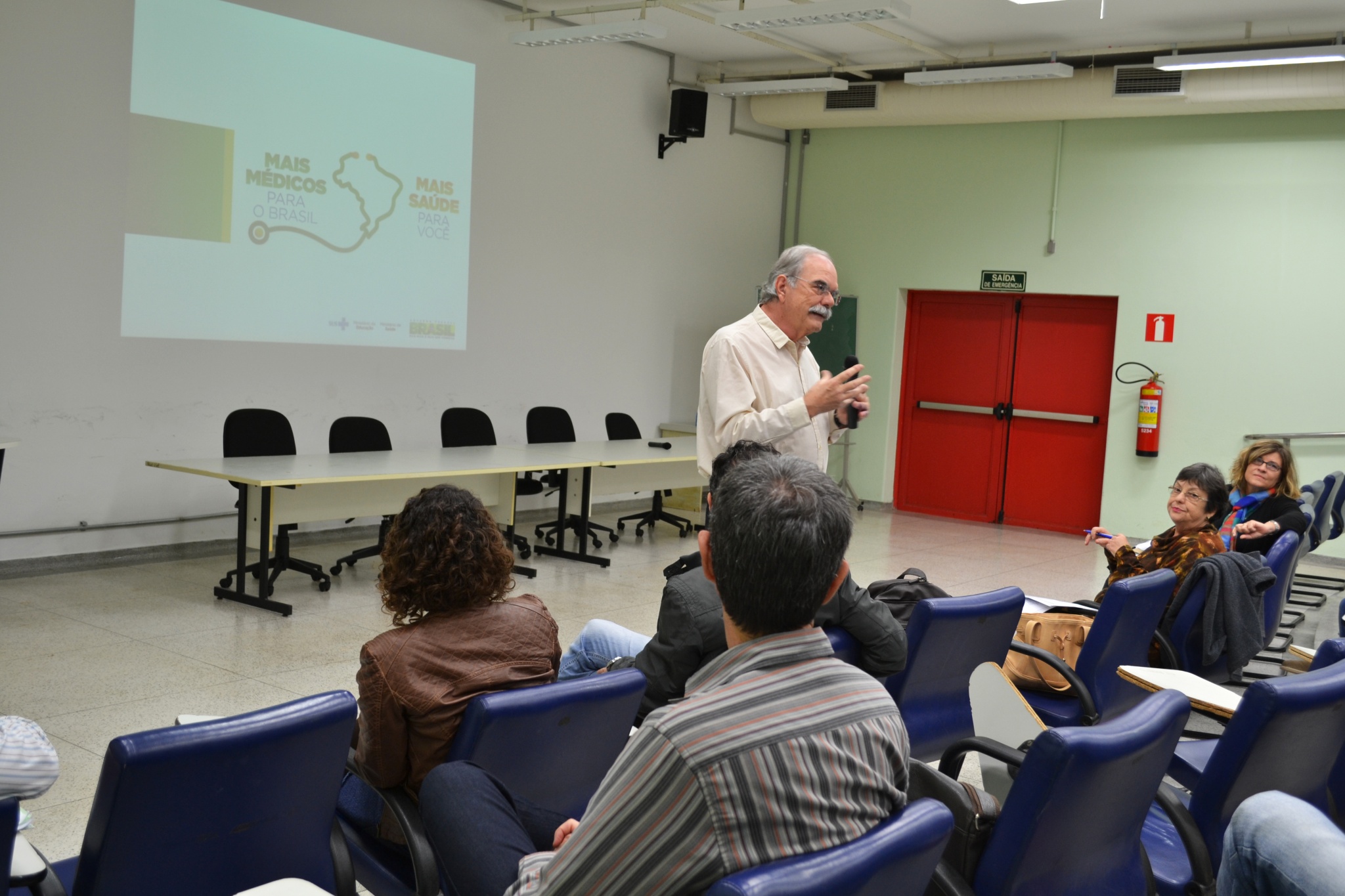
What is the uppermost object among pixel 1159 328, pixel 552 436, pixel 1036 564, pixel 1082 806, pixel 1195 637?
pixel 1159 328

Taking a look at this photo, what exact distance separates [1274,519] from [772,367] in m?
3.36

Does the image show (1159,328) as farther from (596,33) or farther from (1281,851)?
(1281,851)

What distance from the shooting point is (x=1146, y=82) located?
8.57 meters

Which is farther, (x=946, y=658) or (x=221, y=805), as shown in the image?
(x=946, y=658)

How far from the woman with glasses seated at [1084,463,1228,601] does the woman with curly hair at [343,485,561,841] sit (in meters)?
2.47

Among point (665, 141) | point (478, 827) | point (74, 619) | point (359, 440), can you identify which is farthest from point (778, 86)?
point (478, 827)

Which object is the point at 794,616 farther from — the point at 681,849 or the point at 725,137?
the point at 725,137

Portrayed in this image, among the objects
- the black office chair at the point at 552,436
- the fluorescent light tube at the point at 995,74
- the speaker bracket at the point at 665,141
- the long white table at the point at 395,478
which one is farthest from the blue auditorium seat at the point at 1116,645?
the speaker bracket at the point at 665,141

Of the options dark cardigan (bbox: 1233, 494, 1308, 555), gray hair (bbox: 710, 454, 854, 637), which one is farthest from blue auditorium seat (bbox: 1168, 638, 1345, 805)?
dark cardigan (bbox: 1233, 494, 1308, 555)

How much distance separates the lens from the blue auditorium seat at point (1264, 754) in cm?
203

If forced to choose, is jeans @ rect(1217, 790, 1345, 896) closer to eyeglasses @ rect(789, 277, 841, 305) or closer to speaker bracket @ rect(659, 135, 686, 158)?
eyeglasses @ rect(789, 277, 841, 305)

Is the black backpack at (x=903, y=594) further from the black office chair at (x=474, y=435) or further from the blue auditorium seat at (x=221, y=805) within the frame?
the black office chair at (x=474, y=435)

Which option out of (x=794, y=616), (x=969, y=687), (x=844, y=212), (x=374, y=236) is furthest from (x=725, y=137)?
(x=794, y=616)

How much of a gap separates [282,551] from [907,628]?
4.28 m
